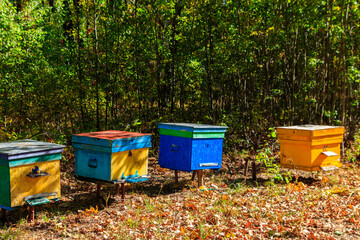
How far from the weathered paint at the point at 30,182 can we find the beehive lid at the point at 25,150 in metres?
0.15

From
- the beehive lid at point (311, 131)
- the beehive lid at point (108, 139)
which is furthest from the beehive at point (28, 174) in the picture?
the beehive lid at point (311, 131)

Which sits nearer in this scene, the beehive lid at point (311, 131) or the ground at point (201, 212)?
the ground at point (201, 212)

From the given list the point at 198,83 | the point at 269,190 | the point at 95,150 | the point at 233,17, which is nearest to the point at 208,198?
the point at 269,190

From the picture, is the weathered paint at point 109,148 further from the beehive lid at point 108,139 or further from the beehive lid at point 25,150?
the beehive lid at point 25,150

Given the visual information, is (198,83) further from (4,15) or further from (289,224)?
(289,224)

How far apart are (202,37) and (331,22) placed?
11.3ft

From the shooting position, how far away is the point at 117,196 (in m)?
6.20

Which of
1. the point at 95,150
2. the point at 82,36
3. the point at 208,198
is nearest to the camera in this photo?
the point at 95,150

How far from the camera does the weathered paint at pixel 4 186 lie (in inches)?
175

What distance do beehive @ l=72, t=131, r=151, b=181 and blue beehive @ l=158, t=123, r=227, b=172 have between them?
732mm

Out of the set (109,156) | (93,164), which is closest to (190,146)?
(109,156)

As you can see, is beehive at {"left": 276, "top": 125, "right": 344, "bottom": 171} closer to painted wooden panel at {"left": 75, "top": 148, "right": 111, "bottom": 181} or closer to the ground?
the ground

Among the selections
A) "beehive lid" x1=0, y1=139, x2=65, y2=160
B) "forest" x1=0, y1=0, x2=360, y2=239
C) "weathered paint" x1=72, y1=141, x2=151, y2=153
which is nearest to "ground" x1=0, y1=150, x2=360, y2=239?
"forest" x1=0, y1=0, x2=360, y2=239

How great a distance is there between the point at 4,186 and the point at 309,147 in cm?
528
